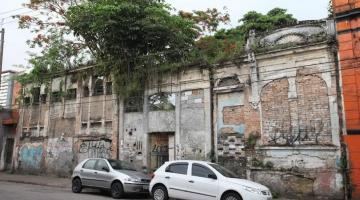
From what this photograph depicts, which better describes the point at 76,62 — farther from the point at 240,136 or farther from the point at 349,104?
the point at 349,104

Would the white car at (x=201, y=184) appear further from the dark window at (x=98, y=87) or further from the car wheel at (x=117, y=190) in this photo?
the dark window at (x=98, y=87)

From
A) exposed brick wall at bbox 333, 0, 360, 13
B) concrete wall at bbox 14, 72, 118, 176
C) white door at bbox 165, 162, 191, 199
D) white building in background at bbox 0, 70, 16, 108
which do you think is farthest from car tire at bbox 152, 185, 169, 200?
white building in background at bbox 0, 70, 16, 108

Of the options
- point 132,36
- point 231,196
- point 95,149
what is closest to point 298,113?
point 231,196

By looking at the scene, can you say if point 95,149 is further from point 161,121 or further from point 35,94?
point 35,94

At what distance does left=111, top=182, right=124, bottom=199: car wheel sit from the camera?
14.1 m

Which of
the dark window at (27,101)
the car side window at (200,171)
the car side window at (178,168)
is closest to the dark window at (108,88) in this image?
the dark window at (27,101)

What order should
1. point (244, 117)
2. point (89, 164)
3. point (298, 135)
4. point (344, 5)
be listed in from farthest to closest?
point (244, 117) → point (89, 164) → point (298, 135) → point (344, 5)

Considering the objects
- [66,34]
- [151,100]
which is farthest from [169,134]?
[66,34]

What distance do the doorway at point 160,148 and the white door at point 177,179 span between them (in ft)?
19.2

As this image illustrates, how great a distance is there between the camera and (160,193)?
1273 cm

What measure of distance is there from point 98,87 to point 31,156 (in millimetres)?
7417

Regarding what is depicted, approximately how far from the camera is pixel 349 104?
1384 centimetres

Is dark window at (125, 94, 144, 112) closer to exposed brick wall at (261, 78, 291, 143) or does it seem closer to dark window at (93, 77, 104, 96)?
dark window at (93, 77, 104, 96)

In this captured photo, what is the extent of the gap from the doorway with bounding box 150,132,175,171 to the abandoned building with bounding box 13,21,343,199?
5 centimetres
